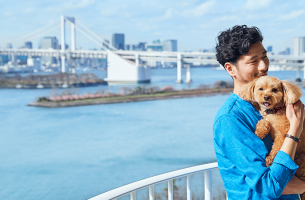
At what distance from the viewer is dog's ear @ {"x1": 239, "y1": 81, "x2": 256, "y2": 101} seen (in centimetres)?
69

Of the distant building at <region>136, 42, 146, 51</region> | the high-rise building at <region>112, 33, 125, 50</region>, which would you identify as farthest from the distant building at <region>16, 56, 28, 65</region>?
the distant building at <region>136, 42, 146, 51</region>

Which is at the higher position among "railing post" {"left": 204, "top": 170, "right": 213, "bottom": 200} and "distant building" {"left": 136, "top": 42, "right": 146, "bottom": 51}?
"distant building" {"left": 136, "top": 42, "right": 146, "bottom": 51}

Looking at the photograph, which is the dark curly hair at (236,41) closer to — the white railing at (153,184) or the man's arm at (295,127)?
the man's arm at (295,127)

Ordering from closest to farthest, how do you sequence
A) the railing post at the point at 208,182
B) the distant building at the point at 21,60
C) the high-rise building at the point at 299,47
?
1. the railing post at the point at 208,182
2. the high-rise building at the point at 299,47
3. the distant building at the point at 21,60

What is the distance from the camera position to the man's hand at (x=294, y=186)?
0.65 m

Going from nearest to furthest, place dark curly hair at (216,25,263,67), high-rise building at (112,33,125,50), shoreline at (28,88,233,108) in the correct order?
dark curly hair at (216,25,263,67) → shoreline at (28,88,233,108) → high-rise building at (112,33,125,50)

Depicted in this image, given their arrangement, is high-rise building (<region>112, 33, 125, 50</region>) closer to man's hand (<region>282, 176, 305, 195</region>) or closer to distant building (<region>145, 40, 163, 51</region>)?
distant building (<region>145, 40, 163, 51</region>)

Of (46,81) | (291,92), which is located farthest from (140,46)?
(291,92)

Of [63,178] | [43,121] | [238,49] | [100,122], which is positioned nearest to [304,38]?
[100,122]

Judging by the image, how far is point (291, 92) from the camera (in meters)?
0.65

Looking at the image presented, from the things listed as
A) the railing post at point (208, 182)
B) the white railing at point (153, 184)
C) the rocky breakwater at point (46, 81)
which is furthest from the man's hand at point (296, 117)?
the rocky breakwater at point (46, 81)

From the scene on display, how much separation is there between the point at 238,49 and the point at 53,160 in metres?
9.09

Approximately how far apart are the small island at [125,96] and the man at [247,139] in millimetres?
14409

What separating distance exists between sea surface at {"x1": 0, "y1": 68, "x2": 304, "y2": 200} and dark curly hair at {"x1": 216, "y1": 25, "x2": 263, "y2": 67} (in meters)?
5.02
